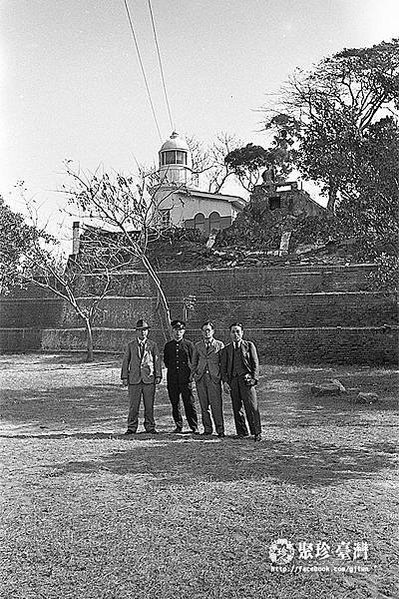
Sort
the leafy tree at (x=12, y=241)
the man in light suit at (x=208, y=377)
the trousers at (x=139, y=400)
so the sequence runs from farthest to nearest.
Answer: the leafy tree at (x=12, y=241)
the trousers at (x=139, y=400)
the man in light suit at (x=208, y=377)

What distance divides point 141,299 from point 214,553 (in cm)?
1945

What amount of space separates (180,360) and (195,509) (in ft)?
11.3

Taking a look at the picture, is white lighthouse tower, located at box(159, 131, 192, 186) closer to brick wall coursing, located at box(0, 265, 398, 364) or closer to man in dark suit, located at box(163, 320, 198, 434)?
brick wall coursing, located at box(0, 265, 398, 364)

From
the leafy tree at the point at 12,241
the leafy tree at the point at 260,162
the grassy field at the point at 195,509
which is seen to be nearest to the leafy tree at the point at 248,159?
the leafy tree at the point at 260,162

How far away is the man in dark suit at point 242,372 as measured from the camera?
746 centimetres

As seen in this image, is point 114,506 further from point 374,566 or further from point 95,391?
point 95,391

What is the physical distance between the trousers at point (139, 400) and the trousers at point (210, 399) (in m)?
0.58

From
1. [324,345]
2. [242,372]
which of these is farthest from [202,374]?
[324,345]

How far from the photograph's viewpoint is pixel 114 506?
15.5ft

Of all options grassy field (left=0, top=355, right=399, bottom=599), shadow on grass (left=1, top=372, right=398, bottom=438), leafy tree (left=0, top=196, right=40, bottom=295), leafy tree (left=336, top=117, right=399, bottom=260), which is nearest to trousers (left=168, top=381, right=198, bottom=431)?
grassy field (left=0, top=355, right=399, bottom=599)

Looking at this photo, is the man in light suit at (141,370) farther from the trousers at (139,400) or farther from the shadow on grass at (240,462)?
the shadow on grass at (240,462)

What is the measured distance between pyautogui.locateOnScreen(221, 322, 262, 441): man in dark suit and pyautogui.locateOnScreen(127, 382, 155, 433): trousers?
94 cm

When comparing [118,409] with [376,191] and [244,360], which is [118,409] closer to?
[244,360]

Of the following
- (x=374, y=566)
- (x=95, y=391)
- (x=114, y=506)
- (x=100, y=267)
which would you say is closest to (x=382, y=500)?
(x=374, y=566)
